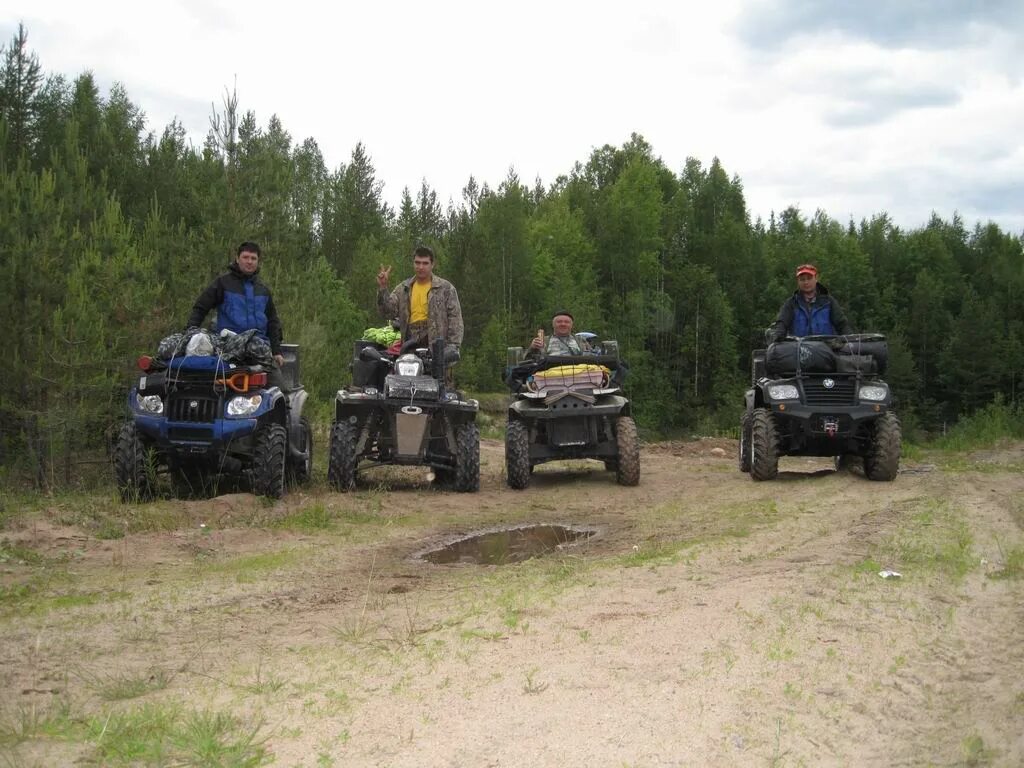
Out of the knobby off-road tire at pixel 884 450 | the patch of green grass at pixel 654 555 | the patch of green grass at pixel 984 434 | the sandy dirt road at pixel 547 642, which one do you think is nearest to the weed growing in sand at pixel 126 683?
the sandy dirt road at pixel 547 642

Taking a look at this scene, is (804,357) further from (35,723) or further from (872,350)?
(35,723)

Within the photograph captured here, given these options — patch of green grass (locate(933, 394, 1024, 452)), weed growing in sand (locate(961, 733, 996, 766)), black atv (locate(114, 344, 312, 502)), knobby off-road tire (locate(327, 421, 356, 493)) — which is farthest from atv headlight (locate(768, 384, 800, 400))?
patch of green grass (locate(933, 394, 1024, 452))

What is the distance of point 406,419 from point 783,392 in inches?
154

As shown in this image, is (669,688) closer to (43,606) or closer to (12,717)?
(12,717)

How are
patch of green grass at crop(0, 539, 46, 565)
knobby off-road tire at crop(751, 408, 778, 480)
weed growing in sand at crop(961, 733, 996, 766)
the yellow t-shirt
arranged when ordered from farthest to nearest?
the yellow t-shirt
knobby off-road tire at crop(751, 408, 778, 480)
patch of green grass at crop(0, 539, 46, 565)
weed growing in sand at crop(961, 733, 996, 766)

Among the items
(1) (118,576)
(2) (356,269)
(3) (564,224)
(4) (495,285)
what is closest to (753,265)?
(3) (564,224)

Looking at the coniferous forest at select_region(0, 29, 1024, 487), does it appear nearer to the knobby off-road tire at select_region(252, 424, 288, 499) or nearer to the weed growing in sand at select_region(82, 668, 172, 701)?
the knobby off-road tire at select_region(252, 424, 288, 499)

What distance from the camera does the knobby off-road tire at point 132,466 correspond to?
27.8ft

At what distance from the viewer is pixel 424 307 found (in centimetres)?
1063

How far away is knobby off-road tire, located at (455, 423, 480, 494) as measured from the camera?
9.98m

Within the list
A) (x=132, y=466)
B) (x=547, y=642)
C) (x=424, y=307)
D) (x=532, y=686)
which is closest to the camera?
(x=532, y=686)

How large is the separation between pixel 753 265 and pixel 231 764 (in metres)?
58.1

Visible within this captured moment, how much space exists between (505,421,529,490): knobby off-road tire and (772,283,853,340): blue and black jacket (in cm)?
322

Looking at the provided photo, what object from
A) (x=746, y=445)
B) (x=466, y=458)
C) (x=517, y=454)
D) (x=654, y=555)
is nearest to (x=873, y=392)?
(x=746, y=445)
